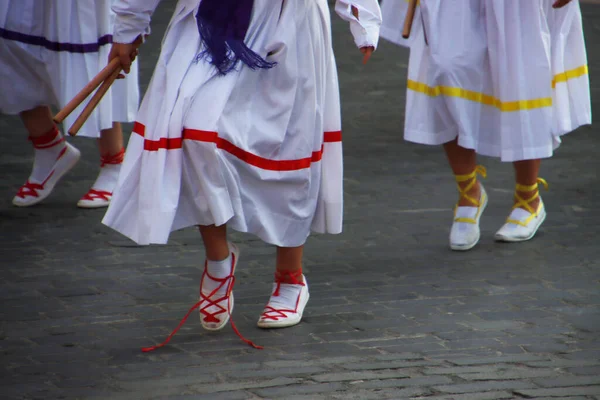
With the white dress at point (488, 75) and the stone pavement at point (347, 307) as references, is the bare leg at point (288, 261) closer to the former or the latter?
the stone pavement at point (347, 307)

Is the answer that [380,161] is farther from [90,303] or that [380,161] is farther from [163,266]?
[90,303]

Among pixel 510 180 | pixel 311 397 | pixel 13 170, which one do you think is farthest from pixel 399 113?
pixel 311 397

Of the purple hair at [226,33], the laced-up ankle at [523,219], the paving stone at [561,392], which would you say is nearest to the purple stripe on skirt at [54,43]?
the purple hair at [226,33]

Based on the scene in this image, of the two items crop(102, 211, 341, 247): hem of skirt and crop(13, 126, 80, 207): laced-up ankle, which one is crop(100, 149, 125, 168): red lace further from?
crop(102, 211, 341, 247): hem of skirt

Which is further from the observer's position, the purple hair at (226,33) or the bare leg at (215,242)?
the bare leg at (215,242)

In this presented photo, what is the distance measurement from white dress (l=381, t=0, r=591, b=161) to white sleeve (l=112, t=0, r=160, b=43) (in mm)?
1585

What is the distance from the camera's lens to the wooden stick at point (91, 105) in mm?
3885

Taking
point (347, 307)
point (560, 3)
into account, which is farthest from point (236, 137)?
point (560, 3)

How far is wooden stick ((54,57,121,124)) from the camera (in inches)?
154

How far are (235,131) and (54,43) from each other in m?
2.26

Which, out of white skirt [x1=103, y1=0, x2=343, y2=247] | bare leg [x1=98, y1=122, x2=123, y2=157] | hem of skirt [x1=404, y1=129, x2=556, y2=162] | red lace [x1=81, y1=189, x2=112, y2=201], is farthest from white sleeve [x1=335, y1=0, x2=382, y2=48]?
red lace [x1=81, y1=189, x2=112, y2=201]

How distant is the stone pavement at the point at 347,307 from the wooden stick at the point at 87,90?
0.83m

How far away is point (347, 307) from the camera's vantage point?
4.53 metres

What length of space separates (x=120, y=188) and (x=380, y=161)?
336 centimetres
